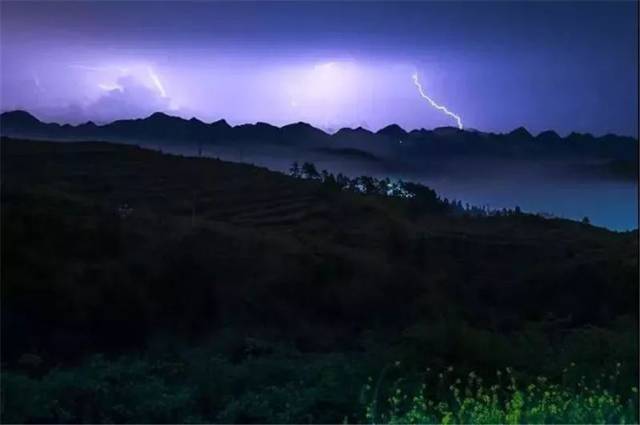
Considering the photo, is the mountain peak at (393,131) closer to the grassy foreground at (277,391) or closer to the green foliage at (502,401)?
the grassy foreground at (277,391)

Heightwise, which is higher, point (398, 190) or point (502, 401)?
point (398, 190)

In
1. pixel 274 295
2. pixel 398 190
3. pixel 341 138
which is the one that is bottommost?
pixel 274 295

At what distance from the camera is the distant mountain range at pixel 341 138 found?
34.9 ft

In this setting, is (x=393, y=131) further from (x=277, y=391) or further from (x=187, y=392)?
(x=187, y=392)

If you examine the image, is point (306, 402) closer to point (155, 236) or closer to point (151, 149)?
point (155, 236)

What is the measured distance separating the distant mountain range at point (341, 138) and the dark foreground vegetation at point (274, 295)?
0.75 feet

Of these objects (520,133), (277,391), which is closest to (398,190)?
(520,133)

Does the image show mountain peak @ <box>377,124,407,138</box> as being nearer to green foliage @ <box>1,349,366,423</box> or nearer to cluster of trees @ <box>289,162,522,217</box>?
cluster of trees @ <box>289,162,522,217</box>

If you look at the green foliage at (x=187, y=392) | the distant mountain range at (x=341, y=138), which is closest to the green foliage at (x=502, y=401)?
the green foliage at (x=187, y=392)

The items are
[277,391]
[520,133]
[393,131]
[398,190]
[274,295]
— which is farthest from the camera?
[520,133]

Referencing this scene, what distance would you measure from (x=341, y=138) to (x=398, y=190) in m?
0.76

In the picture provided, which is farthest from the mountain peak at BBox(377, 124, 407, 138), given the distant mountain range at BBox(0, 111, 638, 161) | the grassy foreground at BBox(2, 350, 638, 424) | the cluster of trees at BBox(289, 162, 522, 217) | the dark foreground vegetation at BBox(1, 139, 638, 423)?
the grassy foreground at BBox(2, 350, 638, 424)

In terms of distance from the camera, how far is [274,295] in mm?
10211

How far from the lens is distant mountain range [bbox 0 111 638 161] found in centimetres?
1063
